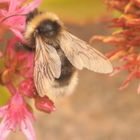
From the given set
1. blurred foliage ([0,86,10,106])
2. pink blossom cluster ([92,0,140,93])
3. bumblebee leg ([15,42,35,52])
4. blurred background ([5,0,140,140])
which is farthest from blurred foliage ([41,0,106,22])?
bumblebee leg ([15,42,35,52])

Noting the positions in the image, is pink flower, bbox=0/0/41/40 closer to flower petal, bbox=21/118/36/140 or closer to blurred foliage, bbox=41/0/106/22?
flower petal, bbox=21/118/36/140

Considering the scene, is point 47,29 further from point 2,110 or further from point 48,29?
point 2,110

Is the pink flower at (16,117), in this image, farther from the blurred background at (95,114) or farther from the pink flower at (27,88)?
the blurred background at (95,114)

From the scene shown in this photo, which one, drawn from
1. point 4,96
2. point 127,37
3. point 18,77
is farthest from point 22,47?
point 127,37

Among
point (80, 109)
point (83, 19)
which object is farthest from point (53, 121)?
point (83, 19)

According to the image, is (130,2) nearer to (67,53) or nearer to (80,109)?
(67,53)
